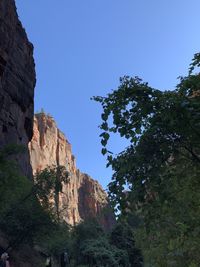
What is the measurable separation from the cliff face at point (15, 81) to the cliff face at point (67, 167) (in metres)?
55.8

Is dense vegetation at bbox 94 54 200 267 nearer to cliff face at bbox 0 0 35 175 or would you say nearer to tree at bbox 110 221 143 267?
cliff face at bbox 0 0 35 175

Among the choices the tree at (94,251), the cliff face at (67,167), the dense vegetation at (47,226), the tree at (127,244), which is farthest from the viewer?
the cliff face at (67,167)

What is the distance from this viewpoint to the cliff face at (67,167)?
120 m

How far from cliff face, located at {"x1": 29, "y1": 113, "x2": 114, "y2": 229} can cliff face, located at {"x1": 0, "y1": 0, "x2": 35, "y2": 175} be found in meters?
55.8

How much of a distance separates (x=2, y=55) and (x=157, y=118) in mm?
38960

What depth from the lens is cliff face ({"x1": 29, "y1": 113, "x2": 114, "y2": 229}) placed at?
12031 centimetres

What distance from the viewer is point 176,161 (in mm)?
10180

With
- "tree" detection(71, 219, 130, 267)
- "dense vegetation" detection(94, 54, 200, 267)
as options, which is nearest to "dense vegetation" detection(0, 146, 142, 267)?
"tree" detection(71, 219, 130, 267)

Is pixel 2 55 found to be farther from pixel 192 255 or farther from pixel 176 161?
pixel 176 161

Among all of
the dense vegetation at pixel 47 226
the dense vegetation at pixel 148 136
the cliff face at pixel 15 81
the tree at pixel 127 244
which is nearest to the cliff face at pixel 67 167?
the cliff face at pixel 15 81

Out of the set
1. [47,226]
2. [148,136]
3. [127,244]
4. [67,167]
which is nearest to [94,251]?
[127,244]

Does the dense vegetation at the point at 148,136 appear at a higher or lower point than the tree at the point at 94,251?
lower

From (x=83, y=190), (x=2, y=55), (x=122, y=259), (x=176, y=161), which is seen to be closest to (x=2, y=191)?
(x=176, y=161)

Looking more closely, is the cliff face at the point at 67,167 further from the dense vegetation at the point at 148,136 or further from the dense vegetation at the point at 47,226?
the dense vegetation at the point at 148,136
